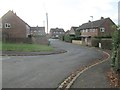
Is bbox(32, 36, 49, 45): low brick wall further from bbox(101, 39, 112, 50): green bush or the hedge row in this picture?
bbox(101, 39, 112, 50): green bush

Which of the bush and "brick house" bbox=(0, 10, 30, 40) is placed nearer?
the bush

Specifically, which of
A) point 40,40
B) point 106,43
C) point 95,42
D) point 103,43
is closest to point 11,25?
point 40,40

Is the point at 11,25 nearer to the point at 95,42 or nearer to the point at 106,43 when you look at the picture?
the point at 95,42

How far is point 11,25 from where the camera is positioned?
61.7m

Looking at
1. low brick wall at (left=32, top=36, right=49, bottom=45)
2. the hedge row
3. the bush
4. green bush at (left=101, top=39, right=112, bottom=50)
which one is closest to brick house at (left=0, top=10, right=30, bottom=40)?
low brick wall at (left=32, top=36, right=49, bottom=45)

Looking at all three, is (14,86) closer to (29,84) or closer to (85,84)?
(29,84)

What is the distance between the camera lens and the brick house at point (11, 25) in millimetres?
61472

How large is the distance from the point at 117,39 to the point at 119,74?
219 centimetres

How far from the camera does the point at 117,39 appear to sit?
1362 centimetres

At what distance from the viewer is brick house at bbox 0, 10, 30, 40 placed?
6147cm

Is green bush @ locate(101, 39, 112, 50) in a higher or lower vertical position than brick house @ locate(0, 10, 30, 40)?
lower

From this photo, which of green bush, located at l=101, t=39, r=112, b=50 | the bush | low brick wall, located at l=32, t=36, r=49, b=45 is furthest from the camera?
low brick wall, located at l=32, t=36, r=49, b=45

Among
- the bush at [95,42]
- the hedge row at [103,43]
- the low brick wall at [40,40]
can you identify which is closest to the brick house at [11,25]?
the low brick wall at [40,40]

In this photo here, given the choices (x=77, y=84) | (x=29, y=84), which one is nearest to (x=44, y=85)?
(x=29, y=84)
